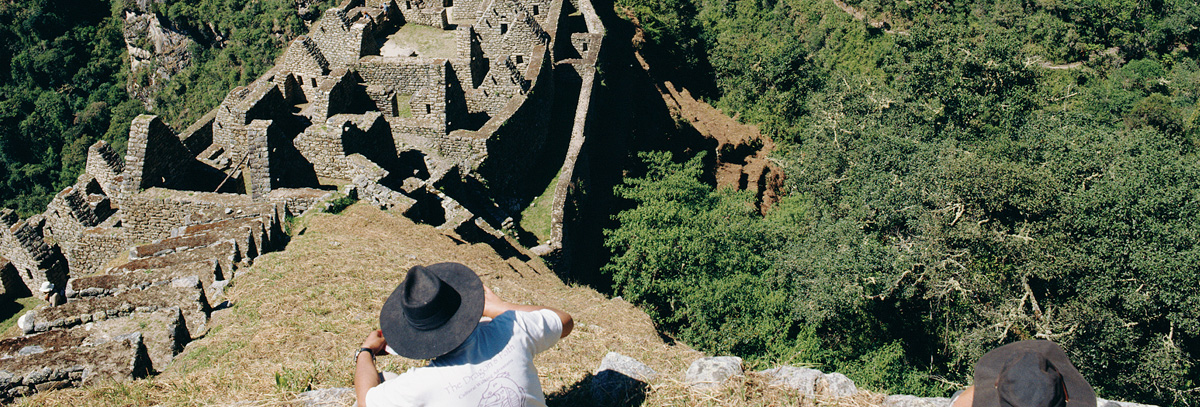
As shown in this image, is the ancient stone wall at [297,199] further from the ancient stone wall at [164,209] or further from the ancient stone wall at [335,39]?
the ancient stone wall at [335,39]

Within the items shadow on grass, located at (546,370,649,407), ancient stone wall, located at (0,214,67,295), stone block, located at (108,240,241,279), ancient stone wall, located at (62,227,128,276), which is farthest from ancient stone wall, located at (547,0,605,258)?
ancient stone wall, located at (0,214,67,295)

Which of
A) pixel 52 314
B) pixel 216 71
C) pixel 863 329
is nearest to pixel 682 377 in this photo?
pixel 52 314

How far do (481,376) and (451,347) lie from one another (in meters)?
0.28

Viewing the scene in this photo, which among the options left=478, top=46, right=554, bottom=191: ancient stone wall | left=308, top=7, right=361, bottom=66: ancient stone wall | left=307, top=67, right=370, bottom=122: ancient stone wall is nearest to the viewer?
left=307, top=67, right=370, bottom=122: ancient stone wall

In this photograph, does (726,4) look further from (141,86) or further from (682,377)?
(141,86)

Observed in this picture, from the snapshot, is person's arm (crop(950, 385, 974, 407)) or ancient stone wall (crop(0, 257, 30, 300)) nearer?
person's arm (crop(950, 385, 974, 407))

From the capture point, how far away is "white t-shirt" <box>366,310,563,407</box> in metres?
4.05

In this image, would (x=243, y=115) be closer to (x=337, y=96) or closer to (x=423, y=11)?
(x=337, y=96)

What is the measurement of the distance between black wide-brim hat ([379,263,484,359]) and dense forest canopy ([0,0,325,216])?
165 ft

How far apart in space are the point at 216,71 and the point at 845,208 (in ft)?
168

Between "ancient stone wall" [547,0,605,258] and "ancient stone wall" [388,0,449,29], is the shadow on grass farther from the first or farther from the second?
"ancient stone wall" [388,0,449,29]

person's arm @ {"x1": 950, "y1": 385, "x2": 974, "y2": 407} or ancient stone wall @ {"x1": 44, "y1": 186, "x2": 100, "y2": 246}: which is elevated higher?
person's arm @ {"x1": 950, "y1": 385, "x2": 974, "y2": 407}

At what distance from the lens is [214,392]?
20.2 feet

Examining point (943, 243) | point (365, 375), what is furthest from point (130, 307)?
point (943, 243)
